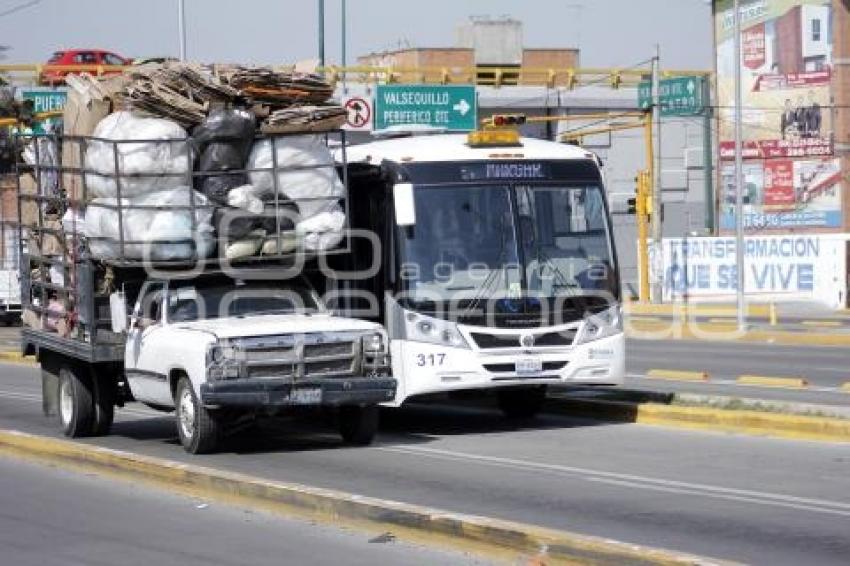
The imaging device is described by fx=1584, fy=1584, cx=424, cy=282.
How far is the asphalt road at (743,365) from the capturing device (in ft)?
63.0

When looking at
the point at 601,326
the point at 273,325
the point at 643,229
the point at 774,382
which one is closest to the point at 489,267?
the point at 601,326

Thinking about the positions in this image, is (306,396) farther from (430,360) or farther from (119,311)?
(119,311)

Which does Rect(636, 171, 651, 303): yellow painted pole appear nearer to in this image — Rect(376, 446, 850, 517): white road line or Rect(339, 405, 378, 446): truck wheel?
Rect(339, 405, 378, 446): truck wheel

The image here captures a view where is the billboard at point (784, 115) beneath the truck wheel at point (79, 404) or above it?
above

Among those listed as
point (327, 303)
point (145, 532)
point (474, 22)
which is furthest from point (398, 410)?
point (474, 22)

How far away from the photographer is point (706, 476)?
12.1m

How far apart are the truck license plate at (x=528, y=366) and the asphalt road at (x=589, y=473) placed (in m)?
0.65

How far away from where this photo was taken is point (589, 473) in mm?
12500

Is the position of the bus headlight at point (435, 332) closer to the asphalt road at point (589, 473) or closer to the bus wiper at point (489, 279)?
the bus wiper at point (489, 279)

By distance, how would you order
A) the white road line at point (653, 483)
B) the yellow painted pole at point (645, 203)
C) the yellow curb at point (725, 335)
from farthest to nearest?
the yellow painted pole at point (645, 203), the yellow curb at point (725, 335), the white road line at point (653, 483)

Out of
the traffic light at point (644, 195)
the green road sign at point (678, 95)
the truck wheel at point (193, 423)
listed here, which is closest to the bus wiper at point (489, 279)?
the truck wheel at point (193, 423)

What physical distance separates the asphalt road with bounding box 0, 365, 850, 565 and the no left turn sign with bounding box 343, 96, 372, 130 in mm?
Answer: 29049

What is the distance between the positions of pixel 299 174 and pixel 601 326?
3.34m

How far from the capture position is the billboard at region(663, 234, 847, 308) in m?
44.4
